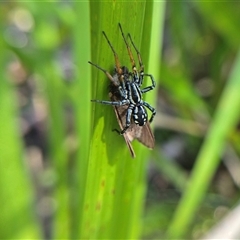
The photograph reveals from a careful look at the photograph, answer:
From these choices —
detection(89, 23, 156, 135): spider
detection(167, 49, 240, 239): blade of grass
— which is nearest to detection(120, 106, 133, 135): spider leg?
detection(89, 23, 156, 135): spider

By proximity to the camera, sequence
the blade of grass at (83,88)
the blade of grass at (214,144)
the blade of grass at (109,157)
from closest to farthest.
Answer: the blade of grass at (109,157)
the blade of grass at (83,88)
the blade of grass at (214,144)

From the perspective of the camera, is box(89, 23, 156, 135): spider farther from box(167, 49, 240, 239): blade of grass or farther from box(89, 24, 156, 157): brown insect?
box(167, 49, 240, 239): blade of grass

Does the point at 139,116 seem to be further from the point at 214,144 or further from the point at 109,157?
the point at 214,144

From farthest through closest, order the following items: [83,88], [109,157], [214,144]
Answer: [214,144] < [83,88] < [109,157]

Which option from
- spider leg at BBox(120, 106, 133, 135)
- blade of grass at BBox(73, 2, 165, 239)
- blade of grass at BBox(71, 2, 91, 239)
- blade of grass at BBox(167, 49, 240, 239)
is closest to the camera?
blade of grass at BBox(73, 2, 165, 239)

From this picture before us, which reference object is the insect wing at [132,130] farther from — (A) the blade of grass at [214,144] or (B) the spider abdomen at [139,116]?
(A) the blade of grass at [214,144]

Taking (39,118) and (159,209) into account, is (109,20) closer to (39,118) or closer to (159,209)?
(159,209)

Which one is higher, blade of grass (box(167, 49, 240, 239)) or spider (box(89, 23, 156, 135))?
spider (box(89, 23, 156, 135))

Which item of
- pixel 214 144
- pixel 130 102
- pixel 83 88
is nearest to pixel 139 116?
pixel 130 102

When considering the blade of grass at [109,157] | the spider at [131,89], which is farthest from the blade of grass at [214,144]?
the spider at [131,89]
